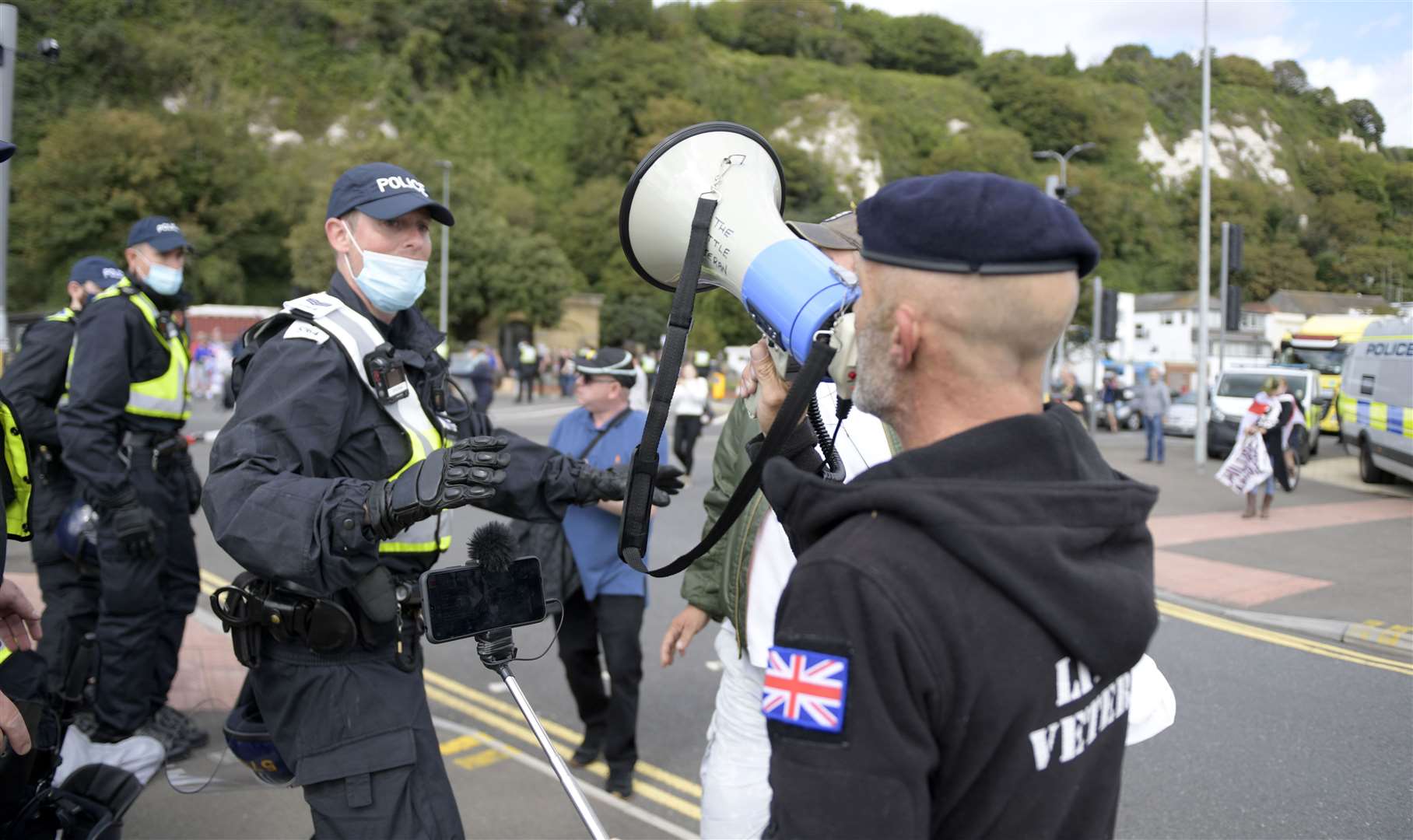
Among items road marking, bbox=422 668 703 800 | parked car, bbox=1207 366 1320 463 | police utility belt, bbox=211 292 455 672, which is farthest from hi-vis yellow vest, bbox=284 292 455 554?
parked car, bbox=1207 366 1320 463

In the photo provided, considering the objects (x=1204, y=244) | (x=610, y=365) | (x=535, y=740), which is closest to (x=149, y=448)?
(x=610, y=365)

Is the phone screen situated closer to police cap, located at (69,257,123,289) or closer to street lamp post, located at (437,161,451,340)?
police cap, located at (69,257,123,289)

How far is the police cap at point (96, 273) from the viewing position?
5.57 metres

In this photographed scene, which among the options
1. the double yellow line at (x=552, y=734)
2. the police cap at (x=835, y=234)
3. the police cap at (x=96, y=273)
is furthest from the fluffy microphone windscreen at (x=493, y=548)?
the police cap at (x=96, y=273)

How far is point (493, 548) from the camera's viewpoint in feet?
7.99

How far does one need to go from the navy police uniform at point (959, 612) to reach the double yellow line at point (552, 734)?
284 centimetres

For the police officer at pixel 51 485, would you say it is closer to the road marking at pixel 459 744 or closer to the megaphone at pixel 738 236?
the road marking at pixel 459 744

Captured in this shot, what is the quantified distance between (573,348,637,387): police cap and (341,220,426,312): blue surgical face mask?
2.08 metres

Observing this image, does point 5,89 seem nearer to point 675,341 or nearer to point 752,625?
point 752,625

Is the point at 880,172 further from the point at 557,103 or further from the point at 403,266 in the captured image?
the point at 403,266

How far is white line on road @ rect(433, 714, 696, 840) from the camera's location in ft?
13.8

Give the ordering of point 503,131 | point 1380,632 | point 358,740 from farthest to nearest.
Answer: point 503,131 → point 1380,632 → point 358,740

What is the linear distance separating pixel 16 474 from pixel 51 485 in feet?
7.47

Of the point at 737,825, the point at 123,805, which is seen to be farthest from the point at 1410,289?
the point at 123,805
